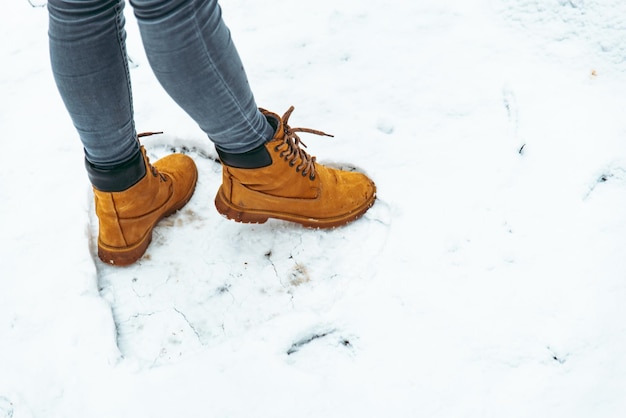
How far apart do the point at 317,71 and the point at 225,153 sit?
0.83 meters

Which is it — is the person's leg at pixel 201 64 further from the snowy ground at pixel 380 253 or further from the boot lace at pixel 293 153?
the snowy ground at pixel 380 253

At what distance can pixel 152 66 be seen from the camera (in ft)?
3.55

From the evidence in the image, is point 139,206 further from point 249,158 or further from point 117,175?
point 249,158

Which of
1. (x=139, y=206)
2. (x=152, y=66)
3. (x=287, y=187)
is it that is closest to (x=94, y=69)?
(x=152, y=66)

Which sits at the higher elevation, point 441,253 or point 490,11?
point 490,11

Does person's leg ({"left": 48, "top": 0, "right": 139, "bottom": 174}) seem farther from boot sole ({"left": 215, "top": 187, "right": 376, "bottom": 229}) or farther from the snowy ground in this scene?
the snowy ground

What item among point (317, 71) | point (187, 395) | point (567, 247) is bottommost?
point (187, 395)

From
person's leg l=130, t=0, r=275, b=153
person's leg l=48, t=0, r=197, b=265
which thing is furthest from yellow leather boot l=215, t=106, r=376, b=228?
person's leg l=48, t=0, r=197, b=265

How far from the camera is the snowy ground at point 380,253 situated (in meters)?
1.33

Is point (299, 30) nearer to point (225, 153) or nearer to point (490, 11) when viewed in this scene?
point (490, 11)

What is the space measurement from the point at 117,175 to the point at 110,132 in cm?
16

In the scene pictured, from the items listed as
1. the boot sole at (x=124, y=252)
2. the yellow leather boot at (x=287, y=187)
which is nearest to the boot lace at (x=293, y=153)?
the yellow leather boot at (x=287, y=187)

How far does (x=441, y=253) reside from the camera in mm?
1527

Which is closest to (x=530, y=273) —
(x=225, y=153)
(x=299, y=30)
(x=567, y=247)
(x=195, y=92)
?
(x=567, y=247)
